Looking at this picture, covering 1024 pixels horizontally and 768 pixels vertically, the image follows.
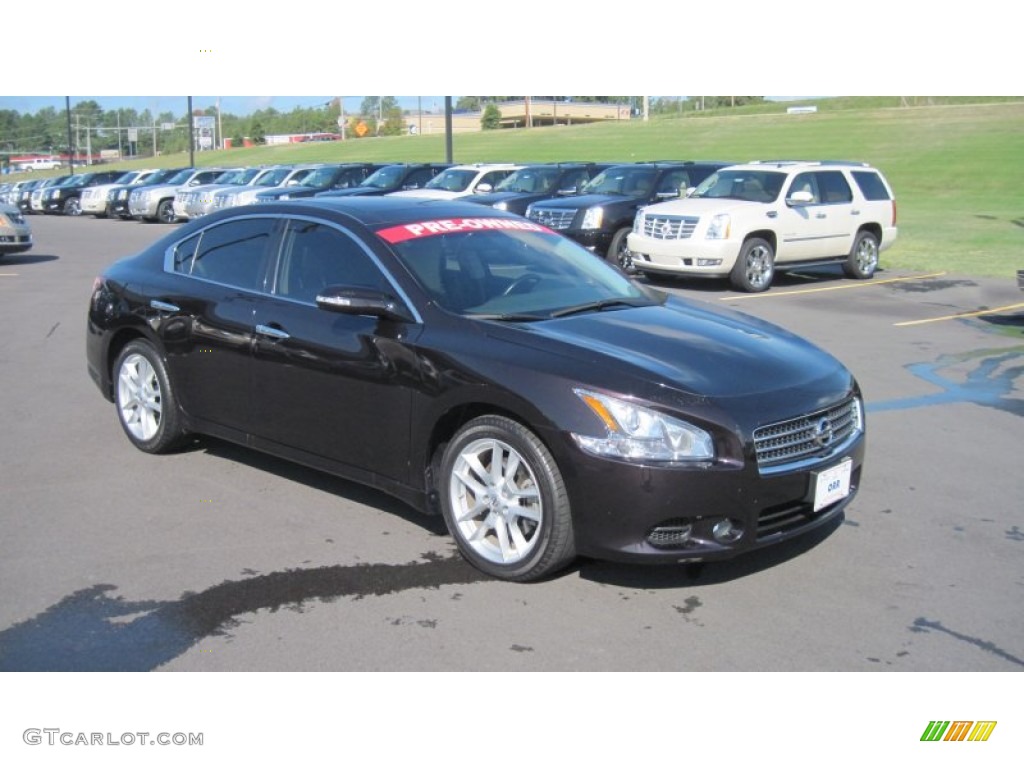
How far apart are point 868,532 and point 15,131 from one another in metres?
123

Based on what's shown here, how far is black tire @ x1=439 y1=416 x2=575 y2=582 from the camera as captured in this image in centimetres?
461

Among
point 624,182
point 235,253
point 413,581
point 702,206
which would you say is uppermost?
point 624,182

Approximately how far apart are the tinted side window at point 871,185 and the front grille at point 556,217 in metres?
4.56

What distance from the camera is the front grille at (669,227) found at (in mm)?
15680

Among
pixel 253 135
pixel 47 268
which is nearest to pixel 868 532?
pixel 47 268

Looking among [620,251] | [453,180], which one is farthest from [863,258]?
[453,180]

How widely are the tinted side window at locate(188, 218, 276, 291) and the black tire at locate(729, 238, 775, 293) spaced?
10.4m

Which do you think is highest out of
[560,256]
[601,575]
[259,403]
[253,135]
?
[253,135]

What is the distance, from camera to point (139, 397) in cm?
686

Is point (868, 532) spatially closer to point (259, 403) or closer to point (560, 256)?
point (560, 256)

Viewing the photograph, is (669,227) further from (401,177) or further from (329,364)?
(401,177)

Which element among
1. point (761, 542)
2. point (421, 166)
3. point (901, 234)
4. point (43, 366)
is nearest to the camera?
point (761, 542)

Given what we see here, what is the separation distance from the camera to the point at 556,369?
468 cm

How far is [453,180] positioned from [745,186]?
957 centimetres
